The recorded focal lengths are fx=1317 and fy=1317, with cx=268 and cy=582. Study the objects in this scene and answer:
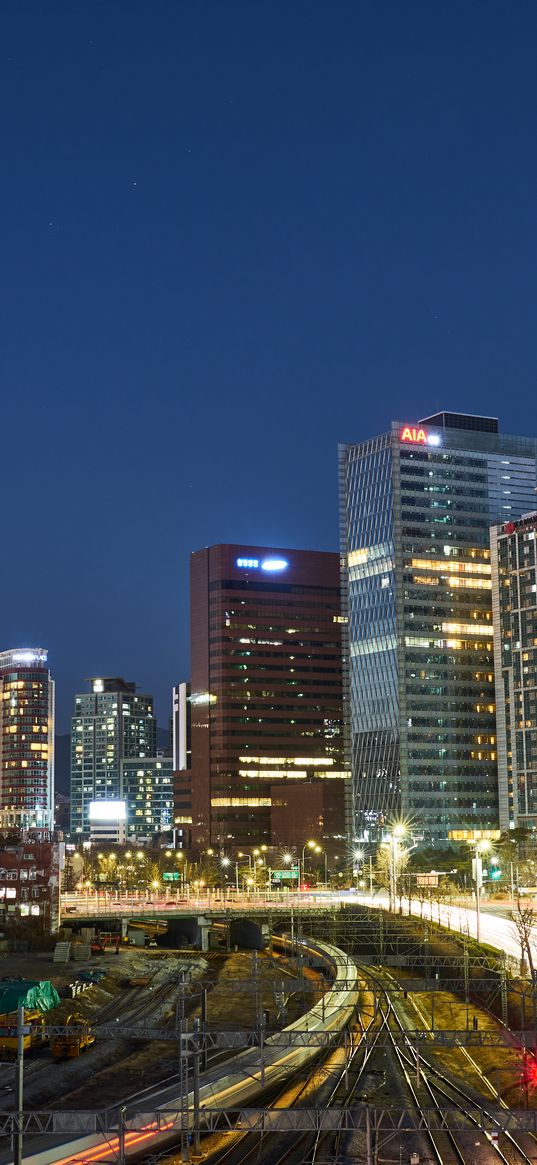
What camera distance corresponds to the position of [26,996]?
287 feet

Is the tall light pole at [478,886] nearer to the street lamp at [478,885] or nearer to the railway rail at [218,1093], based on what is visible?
the street lamp at [478,885]

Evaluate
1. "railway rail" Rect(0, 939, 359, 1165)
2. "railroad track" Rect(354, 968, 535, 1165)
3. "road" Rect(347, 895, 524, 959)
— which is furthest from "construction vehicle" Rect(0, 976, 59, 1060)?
"road" Rect(347, 895, 524, 959)

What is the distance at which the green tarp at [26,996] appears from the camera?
3386 inches

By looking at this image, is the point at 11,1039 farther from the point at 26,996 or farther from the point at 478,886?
the point at 478,886

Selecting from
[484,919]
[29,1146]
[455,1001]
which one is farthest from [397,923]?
[29,1146]

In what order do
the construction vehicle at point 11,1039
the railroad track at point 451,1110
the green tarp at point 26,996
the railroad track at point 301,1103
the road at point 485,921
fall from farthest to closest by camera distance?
the road at point 485,921 < the green tarp at point 26,996 < the construction vehicle at point 11,1039 < the railroad track at point 301,1103 < the railroad track at point 451,1110

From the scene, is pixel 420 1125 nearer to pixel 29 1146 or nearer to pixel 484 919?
pixel 29 1146

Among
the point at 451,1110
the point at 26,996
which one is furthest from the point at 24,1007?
the point at 451,1110

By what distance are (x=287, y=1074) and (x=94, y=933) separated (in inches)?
3200

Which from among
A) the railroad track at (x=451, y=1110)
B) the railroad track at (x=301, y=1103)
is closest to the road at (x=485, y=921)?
the railroad track at (x=301, y=1103)

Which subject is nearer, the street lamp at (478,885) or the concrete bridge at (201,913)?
the street lamp at (478,885)

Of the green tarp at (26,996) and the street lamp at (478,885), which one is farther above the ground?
the street lamp at (478,885)

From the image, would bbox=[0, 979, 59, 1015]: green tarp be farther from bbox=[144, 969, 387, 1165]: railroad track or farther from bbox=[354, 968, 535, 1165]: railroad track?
bbox=[354, 968, 535, 1165]: railroad track

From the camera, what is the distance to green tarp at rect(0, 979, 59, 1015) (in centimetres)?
8600
